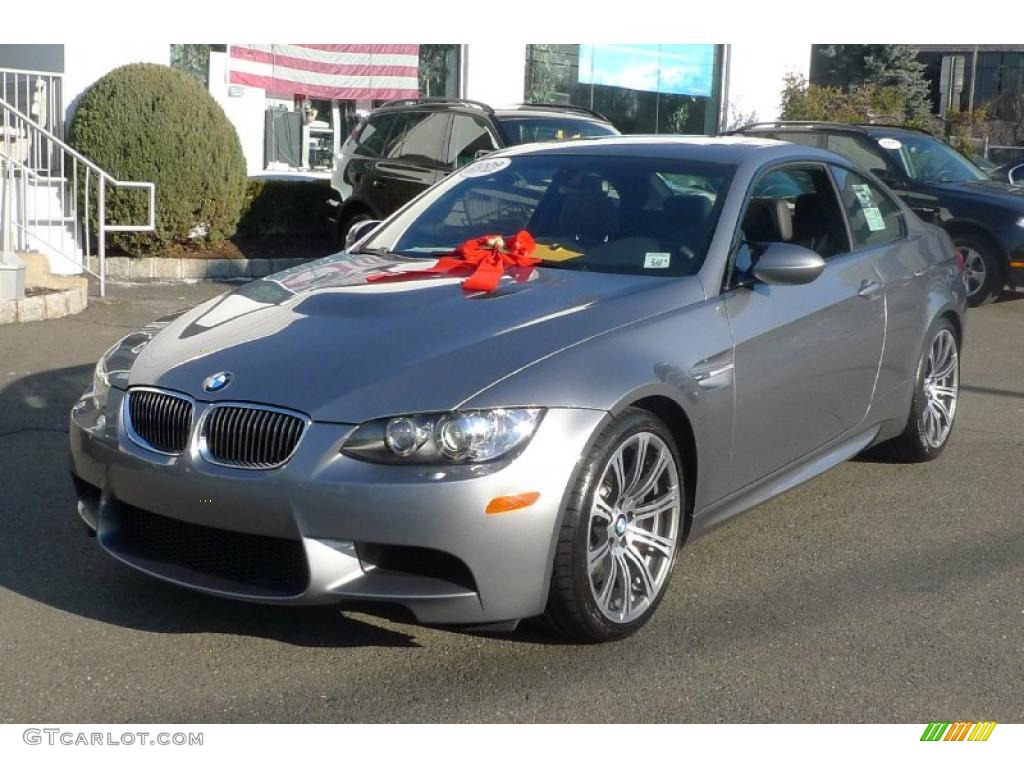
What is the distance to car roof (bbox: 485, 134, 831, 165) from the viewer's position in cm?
541

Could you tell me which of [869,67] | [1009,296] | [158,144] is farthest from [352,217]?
[869,67]

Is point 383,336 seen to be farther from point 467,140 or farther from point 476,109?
point 476,109

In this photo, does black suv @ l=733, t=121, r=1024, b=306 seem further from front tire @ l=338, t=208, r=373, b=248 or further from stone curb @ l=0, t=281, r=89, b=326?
stone curb @ l=0, t=281, r=89, b=326

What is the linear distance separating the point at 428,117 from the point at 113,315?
155 inches

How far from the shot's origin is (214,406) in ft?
13.3

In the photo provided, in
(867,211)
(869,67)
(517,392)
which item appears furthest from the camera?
(869,67)

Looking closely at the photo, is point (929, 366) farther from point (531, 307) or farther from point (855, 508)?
point (531, 307)

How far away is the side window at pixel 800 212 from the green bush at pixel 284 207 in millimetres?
9305

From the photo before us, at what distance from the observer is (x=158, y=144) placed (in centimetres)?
1287

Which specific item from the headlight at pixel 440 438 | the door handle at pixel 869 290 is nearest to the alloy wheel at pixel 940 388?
the door handle at pixel 869 290

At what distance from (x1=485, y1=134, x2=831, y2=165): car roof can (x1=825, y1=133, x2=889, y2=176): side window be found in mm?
7139

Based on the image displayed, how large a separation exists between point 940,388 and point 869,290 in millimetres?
1143

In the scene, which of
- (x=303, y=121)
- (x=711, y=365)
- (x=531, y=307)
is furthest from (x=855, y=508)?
(x=303, y=121)

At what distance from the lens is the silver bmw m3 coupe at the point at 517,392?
3840 mm
